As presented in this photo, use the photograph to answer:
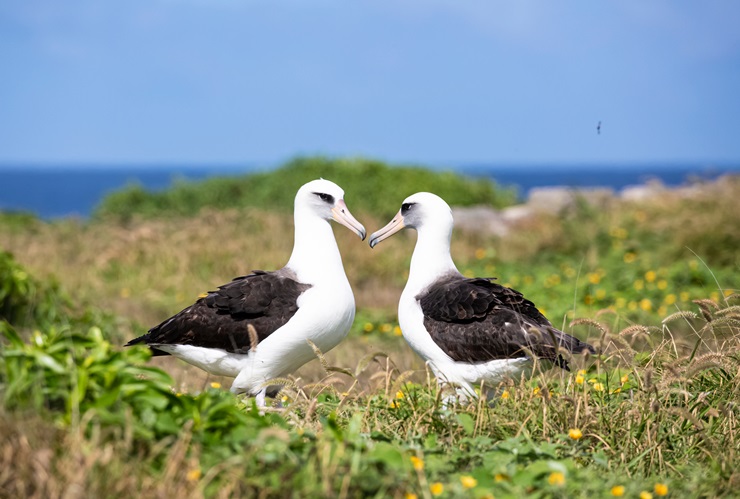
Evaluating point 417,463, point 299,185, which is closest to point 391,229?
point 417,463

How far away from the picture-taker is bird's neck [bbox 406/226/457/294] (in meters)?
5.45

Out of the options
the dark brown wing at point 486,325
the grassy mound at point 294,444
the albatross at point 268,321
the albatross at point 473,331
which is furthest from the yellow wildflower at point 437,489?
the albatross at point 268,321

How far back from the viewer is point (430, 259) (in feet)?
18.0

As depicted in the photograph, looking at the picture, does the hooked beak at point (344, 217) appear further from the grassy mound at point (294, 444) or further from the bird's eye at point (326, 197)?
the grassy mound at point (294, 444)

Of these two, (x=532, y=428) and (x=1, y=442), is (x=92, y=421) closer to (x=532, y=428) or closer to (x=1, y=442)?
(x=1, y=442)

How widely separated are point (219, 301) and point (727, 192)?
927 cm

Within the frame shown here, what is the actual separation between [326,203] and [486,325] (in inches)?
50.4

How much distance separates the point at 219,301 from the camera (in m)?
5.15

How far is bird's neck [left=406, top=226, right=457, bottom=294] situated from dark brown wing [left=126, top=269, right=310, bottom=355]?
2.39 ft

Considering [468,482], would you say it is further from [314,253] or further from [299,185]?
[299,185]

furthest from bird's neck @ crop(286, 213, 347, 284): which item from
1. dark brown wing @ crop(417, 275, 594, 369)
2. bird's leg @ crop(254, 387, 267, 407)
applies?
bird's leg @ crop(254, 387, 267, 407)

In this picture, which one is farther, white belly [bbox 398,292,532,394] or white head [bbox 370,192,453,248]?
white head [bbox 370,192,453,248]

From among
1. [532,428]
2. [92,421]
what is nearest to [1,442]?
[92,421]

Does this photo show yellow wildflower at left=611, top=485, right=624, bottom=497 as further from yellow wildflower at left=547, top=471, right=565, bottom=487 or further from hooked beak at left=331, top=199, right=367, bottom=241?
hooked beak at left=331, top=199, right=367, bottom=241
